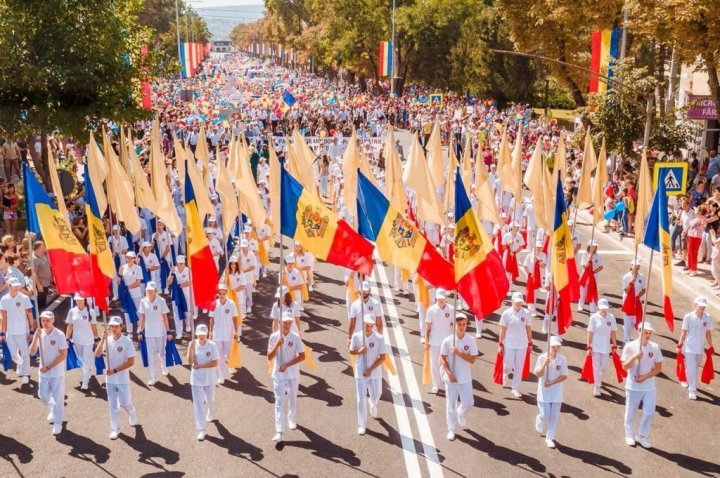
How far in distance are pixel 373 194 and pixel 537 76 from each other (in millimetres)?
52325

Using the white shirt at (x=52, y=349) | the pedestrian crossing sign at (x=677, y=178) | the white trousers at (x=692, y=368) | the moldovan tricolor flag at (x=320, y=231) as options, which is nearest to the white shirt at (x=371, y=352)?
the moldovan tricolor flag at (x=320, y=231)

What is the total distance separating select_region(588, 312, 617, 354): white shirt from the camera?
12273mm

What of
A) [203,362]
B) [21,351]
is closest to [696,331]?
[203,362]

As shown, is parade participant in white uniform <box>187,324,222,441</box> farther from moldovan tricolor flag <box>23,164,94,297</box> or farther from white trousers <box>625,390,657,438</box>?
white trousers <box>625,390,657,438</box>

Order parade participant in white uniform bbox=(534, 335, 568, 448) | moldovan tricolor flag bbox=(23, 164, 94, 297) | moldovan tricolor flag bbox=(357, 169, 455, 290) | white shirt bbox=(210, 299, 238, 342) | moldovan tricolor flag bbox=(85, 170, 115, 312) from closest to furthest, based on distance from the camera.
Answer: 1. parade participant in white uniform bbox=(534, 335, 568, 448)
2. moldovan tricolor flag bbox=(357, 169, 455, 290)
3. moldovan tricolor flag bbox=(23, 164, 94, 297)
4. moldovan tricolor flag bbox=(85, 170, 115, 312)
5. white shirt bbox=(210, 299, 238, 342)

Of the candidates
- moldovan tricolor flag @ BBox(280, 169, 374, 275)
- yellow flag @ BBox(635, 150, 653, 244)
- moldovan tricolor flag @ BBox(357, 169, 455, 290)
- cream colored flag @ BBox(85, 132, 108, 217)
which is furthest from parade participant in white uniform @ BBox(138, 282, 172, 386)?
yellow flag @ BBox(635, 150, 653, 244)

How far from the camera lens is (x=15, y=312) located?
1270cm

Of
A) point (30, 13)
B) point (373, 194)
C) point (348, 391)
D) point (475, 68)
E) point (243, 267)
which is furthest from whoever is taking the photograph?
point (475, 68)

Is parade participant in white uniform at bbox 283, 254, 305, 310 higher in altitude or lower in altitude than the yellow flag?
lower

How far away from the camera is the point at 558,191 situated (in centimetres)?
1251

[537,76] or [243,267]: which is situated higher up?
[537,76]

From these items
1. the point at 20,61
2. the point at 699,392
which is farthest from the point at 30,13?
the point at 699,392

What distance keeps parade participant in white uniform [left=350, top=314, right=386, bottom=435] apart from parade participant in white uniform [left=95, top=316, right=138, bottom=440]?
10.2 ft

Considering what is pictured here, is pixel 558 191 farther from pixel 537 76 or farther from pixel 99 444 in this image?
pixel 537 76
